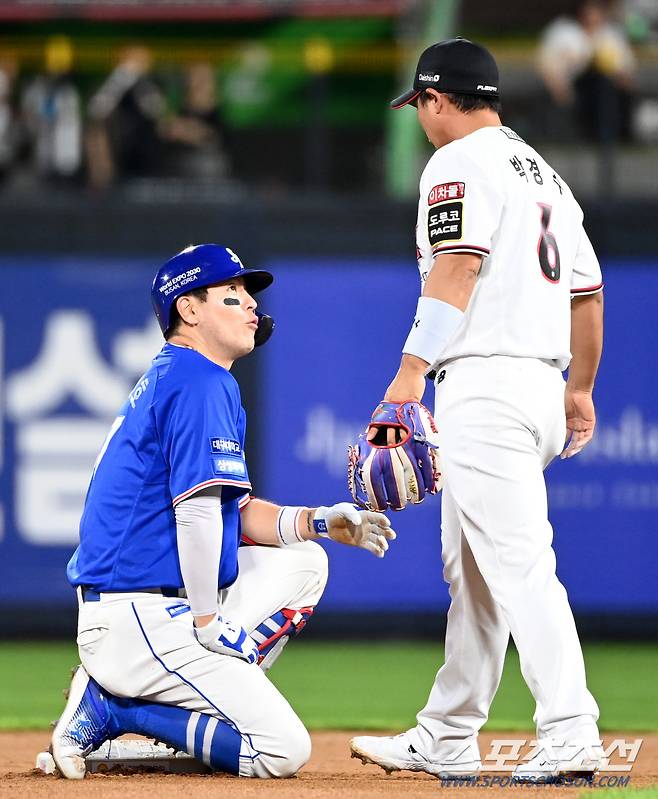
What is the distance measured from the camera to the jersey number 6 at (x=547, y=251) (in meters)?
4.15

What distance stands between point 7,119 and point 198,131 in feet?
4.52

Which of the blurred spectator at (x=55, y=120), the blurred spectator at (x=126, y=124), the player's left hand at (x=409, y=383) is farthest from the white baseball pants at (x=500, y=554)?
the blurred spectator at (x=55, y=120)

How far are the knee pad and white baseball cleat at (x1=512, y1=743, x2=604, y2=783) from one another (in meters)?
0.93

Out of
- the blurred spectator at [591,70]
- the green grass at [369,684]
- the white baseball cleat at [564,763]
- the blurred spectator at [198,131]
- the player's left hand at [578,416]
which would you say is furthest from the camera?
the blurred spectator at [198,131]

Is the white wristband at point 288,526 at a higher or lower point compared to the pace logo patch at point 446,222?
lower

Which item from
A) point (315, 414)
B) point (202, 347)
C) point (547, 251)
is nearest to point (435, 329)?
point (547, 251)

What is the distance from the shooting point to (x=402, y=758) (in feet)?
14.3

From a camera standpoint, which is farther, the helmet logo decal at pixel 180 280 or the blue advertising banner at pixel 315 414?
the blue advertising banner at pixel 315 414

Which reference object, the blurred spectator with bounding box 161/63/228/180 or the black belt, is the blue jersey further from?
the blurred spectator with bounding box 161/63/228/180

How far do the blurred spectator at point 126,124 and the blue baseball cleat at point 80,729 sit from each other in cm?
603

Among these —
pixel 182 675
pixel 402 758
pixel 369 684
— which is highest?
pixel 182 675

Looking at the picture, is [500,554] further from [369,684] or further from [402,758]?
[369,684]

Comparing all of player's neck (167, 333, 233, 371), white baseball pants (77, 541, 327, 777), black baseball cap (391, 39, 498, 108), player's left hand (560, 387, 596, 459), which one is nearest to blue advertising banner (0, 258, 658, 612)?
player's left hand (560, 387, 596, 459)

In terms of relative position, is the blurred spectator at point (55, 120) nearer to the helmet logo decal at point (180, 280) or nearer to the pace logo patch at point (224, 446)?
the helmet logo decal at point (180, 280)
